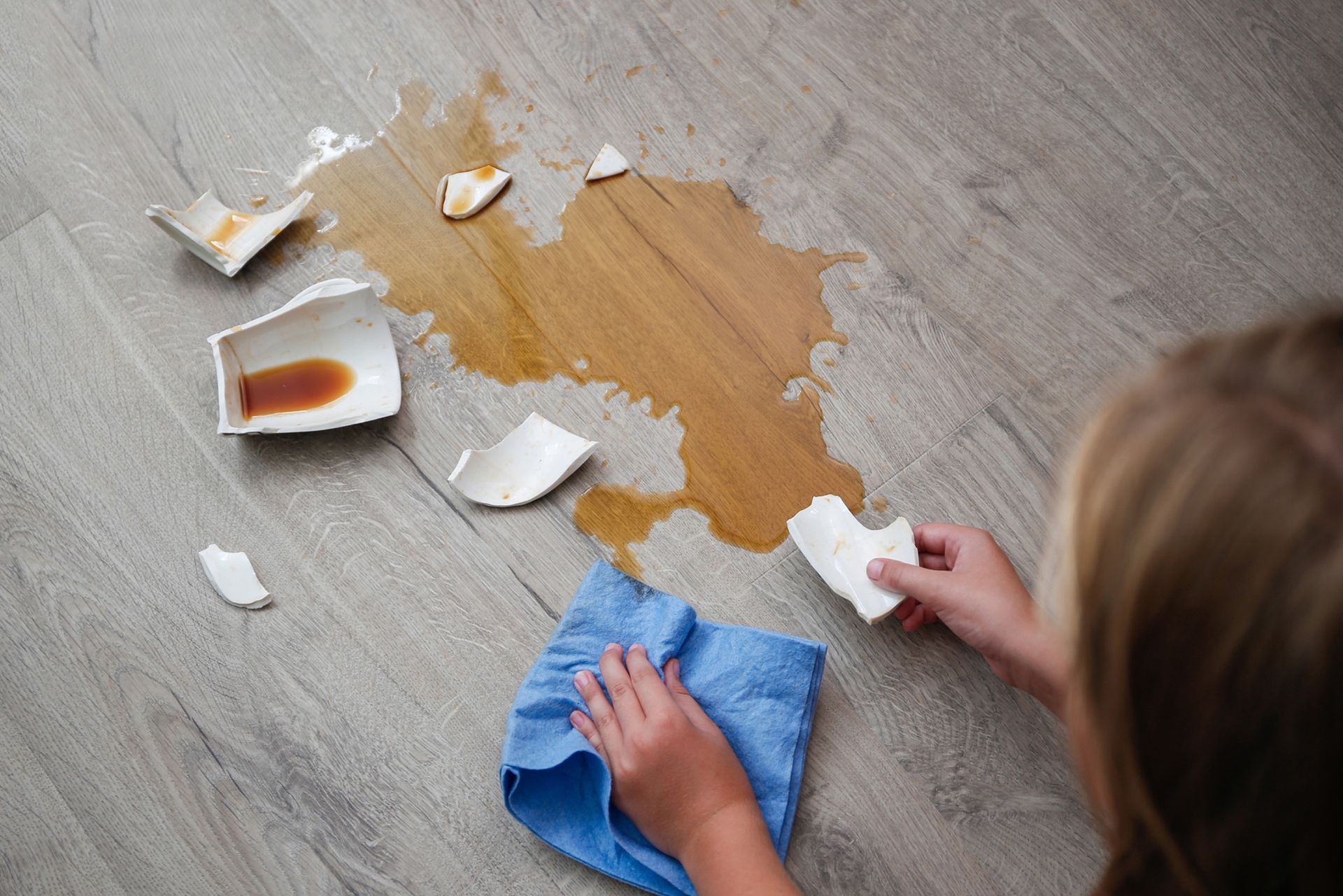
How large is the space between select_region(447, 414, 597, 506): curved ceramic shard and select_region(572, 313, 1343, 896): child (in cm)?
50

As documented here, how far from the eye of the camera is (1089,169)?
925 mm

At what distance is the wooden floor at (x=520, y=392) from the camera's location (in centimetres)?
79

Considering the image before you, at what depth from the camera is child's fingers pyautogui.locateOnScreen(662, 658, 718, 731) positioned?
2.56 feet

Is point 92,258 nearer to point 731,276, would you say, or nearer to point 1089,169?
point 731,276

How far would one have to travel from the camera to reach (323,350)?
861 millimetres

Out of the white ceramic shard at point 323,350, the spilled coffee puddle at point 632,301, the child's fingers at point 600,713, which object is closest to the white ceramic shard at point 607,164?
the spilled coffee puddle at point 632,301

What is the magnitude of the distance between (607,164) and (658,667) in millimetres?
521

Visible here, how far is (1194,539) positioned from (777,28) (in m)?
0.78

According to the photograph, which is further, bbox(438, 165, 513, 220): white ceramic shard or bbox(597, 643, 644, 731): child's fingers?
bbox(438, 165, 513, 220): white ceramic shard

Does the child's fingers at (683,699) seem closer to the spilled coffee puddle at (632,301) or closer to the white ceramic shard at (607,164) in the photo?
the spilled coffee puddle at (632,301)

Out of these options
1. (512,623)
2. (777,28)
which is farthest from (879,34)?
(512,623)

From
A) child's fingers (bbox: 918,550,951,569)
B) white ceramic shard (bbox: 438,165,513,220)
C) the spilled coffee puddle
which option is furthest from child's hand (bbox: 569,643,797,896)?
white ceramic shard (bbox: 438,165,513,220)

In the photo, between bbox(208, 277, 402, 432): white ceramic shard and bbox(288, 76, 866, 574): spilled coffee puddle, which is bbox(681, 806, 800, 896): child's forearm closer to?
bbox(288, 76, 866, 574): spilled coffee puddle

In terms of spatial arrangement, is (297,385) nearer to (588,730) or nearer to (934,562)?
(588,730)
